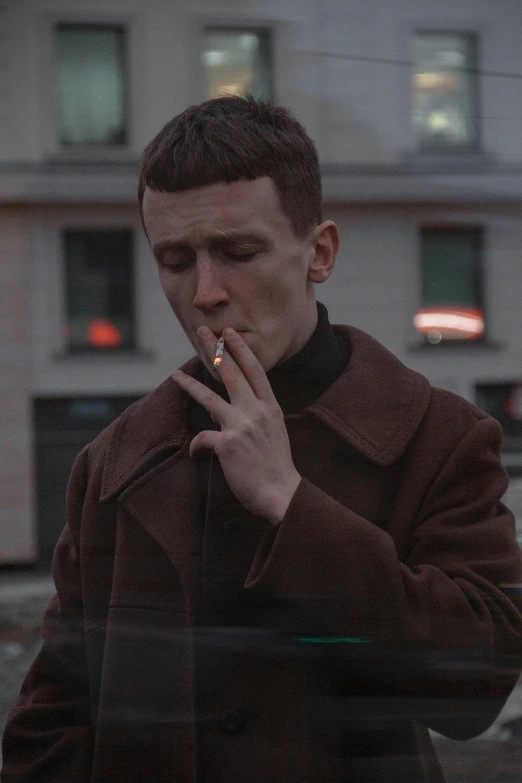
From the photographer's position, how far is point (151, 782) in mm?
1194

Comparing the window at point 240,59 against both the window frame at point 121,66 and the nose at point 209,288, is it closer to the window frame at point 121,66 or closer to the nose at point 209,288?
the window frame at point 121,66

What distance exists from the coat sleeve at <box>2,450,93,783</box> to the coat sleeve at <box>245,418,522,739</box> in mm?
340

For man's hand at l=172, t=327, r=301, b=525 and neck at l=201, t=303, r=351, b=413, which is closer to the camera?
man's hand at l=172, t=327, r=301, b=525

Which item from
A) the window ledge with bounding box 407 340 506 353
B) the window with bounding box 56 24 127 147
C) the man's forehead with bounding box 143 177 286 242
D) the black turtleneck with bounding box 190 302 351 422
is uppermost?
the window with bounding box 56 24 127 147

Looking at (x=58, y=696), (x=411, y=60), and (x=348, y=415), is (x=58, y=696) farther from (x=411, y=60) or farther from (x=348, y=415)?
(x=411, y=60)

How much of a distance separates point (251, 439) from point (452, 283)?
32cm

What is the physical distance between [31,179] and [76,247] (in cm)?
10

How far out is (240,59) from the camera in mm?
1218

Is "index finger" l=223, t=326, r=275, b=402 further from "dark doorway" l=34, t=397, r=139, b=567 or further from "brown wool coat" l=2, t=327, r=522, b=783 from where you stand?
"dark doorway" l=34, t=397, r=139, b=567

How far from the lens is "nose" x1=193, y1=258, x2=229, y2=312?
1.12 m

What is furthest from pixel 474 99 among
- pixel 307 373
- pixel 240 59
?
pixel 307 373

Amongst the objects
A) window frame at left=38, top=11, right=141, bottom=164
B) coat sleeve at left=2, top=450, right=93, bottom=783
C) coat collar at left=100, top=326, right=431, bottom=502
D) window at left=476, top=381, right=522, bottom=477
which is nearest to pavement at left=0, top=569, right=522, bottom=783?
coat sleeve at left=2, top=450, right=93, bottom=783

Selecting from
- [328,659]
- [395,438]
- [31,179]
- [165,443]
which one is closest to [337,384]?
[395,438]

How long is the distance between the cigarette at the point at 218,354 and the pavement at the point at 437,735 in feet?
1.36
